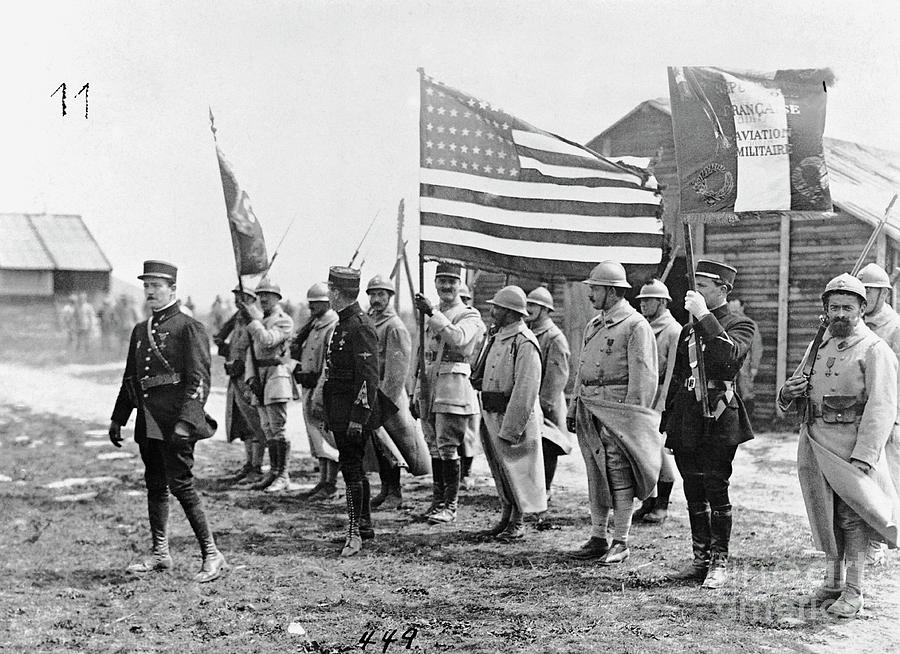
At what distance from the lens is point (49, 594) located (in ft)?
18.6

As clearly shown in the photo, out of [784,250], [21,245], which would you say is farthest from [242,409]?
[21,245]

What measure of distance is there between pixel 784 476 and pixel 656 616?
582 cm

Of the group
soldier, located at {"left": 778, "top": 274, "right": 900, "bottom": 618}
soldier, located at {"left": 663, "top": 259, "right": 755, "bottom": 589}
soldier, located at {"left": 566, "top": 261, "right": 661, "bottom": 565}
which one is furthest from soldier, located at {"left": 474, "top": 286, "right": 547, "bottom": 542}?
soldier, located at {"left": 778, "top": 274, "right": 900, "bottom": 618}

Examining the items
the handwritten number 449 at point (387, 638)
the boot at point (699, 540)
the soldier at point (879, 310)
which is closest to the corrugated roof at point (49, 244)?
the handwritten number 449 at point (387, 638)

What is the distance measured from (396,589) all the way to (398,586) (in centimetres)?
8

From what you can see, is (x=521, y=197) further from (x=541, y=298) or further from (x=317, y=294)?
(x=317, y=294)

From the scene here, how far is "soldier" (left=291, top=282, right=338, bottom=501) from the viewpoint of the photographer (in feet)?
28.5

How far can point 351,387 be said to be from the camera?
6.76 m

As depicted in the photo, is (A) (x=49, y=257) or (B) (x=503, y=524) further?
(A) (x=49, y=257)

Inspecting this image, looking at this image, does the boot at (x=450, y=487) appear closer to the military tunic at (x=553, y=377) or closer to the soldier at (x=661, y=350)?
the military tunic at (x=553, y=377)

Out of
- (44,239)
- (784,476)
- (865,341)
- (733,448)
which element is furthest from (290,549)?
(44,239)

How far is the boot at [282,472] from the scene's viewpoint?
936 cm

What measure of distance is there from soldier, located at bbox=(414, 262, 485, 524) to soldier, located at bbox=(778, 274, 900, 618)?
3.26 metres

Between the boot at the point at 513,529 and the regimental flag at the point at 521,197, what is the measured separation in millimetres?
2073
